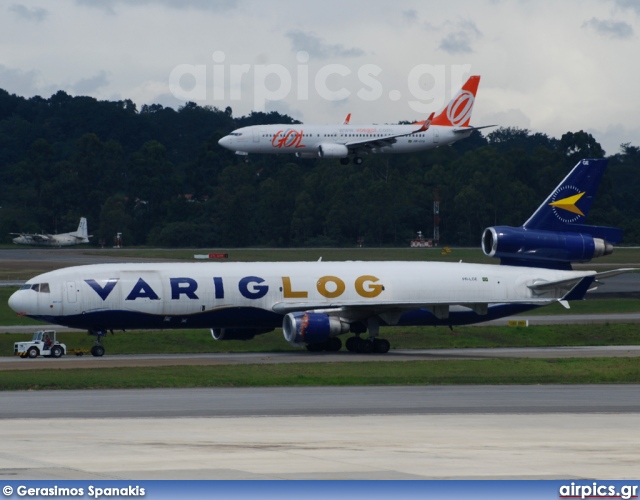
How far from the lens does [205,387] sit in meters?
36.0

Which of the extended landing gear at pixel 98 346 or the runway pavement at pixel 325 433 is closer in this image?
the runway pavement at pixel 325 433

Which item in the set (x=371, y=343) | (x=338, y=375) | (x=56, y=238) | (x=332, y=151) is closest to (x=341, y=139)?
(x=332, y=151)

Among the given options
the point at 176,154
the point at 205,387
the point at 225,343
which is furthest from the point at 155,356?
the point at 176,154

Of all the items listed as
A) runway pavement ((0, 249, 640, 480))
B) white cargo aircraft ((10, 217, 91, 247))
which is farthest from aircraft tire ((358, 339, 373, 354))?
white cargo aircraft ((10, 217, 91, 247))

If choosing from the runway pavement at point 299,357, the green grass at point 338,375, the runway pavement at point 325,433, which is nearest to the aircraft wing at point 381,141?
the runway pavement at point 299,357

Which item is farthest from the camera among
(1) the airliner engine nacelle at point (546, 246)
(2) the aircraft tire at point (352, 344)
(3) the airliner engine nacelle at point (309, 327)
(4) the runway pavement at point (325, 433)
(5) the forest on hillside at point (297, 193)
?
(5) the forest on hillside at point (297, 193)

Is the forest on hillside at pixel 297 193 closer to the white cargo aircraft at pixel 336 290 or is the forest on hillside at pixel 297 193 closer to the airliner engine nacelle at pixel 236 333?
the white cargo aircraft at pixel 336 290

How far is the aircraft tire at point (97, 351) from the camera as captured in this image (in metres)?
49.5

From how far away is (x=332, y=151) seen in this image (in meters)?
106

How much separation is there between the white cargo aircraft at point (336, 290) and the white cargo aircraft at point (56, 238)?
88141 mm

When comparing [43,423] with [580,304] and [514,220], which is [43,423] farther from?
[514,220]

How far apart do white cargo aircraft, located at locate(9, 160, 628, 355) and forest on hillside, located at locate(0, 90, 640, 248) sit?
60.4 m

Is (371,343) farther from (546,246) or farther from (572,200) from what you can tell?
(572,200)

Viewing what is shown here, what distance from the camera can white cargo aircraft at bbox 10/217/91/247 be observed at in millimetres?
137250
